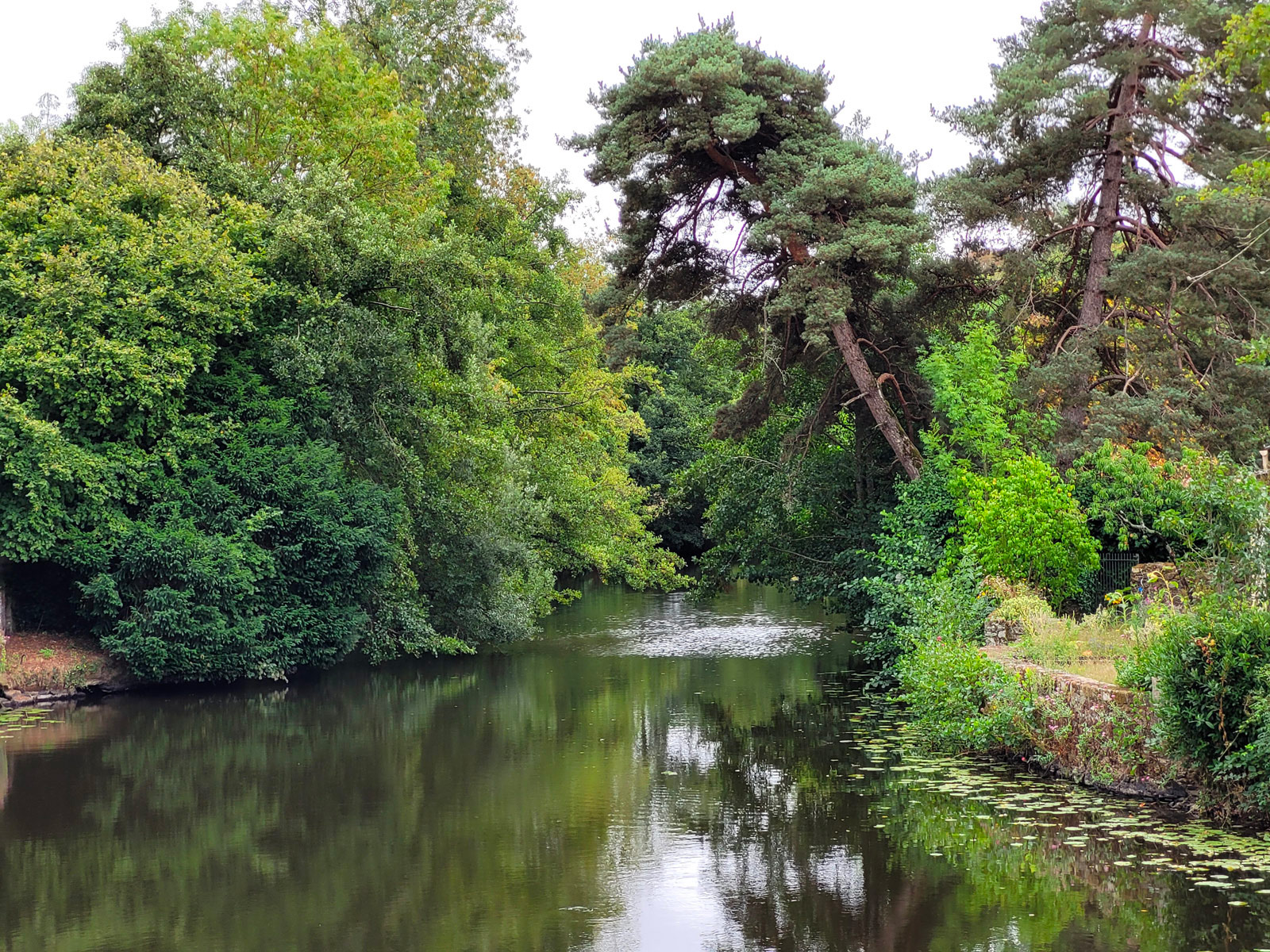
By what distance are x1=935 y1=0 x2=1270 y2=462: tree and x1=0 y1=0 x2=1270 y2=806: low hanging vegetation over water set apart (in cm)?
8

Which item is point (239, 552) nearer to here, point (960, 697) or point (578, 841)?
point (578, 841)

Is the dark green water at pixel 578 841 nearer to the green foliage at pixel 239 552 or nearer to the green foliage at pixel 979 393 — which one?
the green foliage at pixel 239 552

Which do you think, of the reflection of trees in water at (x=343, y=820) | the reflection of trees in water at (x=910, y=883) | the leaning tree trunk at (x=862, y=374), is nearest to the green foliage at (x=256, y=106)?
the leaning tree trunk at (x=862, y=374)

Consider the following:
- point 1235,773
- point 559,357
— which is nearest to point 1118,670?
point 1235,773

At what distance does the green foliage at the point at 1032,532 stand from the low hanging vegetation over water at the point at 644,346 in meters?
0.06

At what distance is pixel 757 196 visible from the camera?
22047mm

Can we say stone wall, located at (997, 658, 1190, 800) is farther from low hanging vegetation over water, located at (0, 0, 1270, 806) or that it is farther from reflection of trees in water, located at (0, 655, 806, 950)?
reflection of trees in water, located at (0, 655, 806, 950)

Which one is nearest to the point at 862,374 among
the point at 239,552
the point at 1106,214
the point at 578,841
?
the point at 1106,214

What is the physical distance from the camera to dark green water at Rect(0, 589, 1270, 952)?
8.64 metres

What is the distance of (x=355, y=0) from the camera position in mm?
32594

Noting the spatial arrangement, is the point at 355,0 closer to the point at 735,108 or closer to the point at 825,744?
the point at 735,108

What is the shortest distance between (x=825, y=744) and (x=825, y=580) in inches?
376

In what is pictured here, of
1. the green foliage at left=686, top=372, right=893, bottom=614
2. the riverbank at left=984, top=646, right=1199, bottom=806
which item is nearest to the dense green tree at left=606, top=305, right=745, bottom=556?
the green foliage at left=686, top=372, right=893, bottom=614

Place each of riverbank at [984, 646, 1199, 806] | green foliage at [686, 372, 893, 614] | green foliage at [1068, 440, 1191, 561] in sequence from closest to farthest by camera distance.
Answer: riverbank at [984, 646, 1199, 806] < green foliage at [1068, 440, 1191, 561] < green foliage at [686, 372, 893, 614]
